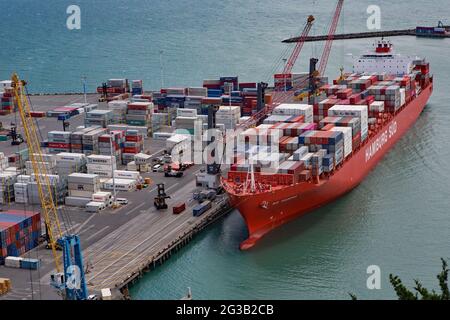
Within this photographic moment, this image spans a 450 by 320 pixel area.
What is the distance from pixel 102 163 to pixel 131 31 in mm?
67173

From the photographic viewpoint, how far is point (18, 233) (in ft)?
84.2

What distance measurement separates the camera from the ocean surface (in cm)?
2427

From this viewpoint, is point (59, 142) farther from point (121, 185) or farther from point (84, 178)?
point (84, 178)

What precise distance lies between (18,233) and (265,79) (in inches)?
1579

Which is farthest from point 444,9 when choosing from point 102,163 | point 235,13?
point 102,163

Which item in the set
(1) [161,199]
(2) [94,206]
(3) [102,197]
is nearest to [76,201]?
(3) [102,197]

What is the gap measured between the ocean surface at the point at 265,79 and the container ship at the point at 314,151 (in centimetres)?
71

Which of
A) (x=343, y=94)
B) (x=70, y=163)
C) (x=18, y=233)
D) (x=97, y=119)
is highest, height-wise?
(x=343, y=94)

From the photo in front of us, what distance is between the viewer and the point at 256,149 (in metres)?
30.2

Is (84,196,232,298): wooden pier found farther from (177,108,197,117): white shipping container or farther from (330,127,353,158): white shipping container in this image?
(177,108,197,117): white shipping container

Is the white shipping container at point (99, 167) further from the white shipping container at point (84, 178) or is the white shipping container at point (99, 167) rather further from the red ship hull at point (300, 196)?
the red ship hull at point (300, 196)

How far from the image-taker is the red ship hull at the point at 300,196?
26844 mm

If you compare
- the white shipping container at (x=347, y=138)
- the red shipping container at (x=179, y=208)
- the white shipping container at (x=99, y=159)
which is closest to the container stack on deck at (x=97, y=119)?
the white shipping container at (x=99, y=159)

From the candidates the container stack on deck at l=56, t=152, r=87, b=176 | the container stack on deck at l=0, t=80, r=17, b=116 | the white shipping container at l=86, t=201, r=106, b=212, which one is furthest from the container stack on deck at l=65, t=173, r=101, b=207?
the container stack on deck at l=0, t=80, r=17, b=116
